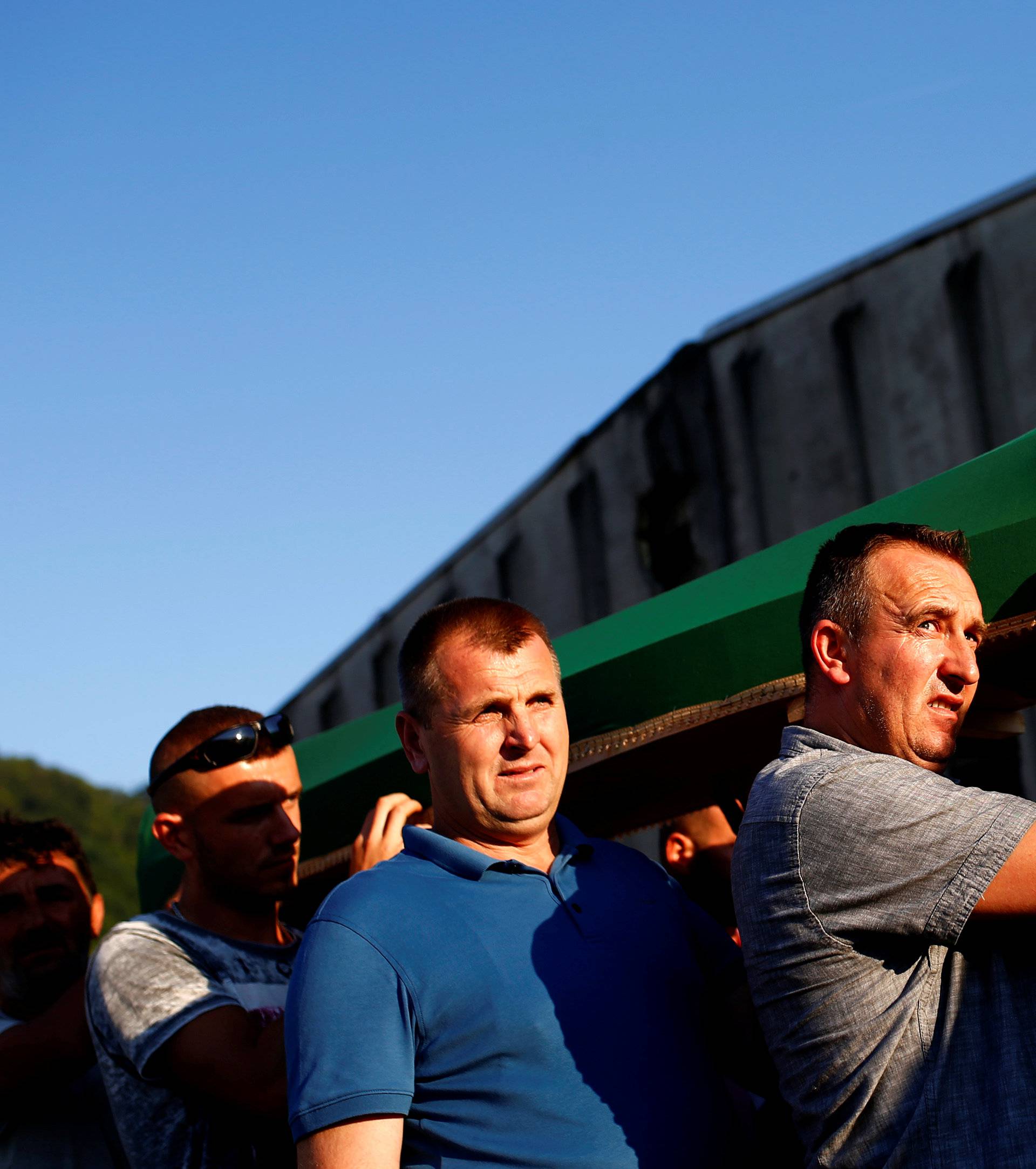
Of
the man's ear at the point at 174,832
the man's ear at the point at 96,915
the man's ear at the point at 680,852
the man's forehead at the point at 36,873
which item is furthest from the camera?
the man's ear at the point at 680,852

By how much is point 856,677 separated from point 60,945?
2614 millimetres

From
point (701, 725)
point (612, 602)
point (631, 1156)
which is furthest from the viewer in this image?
point (612, 602)

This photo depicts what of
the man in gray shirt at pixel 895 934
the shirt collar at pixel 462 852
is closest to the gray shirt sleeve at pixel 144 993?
the shirt collar at pixel 462 852

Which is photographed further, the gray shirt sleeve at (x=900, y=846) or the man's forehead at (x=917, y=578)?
the man's forehead at (x=917, y=578)

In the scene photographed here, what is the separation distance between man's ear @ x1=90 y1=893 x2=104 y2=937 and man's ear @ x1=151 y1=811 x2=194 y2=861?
76 centimetres

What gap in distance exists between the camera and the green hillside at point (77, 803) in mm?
49750

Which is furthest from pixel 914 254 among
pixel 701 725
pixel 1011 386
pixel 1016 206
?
pixel 701 725

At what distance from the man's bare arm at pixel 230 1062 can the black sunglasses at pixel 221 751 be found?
0.74 m

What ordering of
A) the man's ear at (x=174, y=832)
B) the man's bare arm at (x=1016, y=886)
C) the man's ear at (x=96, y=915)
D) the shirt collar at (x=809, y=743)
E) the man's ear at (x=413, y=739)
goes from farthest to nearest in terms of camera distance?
the man's ear at (x=96, y=915), the man's ear at (x=174, y=832), the man's ear at (x=413, y=739), the shirt collar at (x=809, y=743), the man's bare arm at (x=1016, y=886)

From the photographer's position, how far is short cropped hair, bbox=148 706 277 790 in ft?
10.4

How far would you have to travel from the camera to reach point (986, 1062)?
1697 millimetres

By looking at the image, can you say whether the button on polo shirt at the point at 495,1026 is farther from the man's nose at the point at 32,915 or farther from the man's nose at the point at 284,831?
the man's nose at the point at 32,915

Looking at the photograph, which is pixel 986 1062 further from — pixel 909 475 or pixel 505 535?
pixel 505 535

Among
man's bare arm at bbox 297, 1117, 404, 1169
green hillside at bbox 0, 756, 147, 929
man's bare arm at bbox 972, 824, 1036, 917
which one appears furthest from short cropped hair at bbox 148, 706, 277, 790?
green hillside at bbox 0, 756, 147, 929
